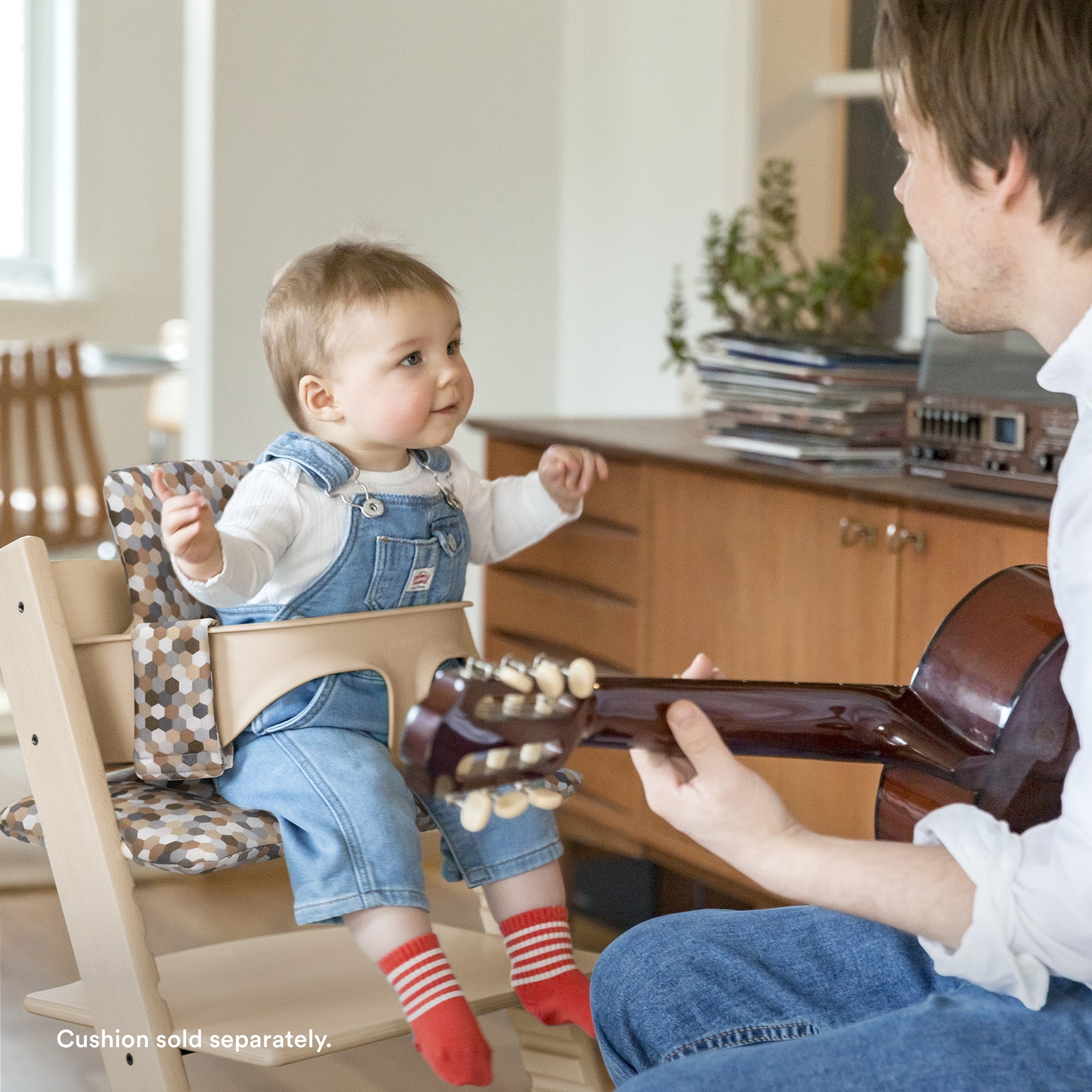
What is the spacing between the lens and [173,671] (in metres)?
1.36

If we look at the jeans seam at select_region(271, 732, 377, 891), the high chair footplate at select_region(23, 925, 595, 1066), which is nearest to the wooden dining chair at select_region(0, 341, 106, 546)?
the high chair footplate at select_region(23, 925, 595, 1066)

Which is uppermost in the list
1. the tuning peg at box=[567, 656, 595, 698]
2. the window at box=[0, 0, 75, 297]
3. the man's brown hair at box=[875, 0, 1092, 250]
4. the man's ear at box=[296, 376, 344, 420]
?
the window at box=[0, 0, 75, 297]

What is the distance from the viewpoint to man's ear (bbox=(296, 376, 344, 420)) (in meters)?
1.43

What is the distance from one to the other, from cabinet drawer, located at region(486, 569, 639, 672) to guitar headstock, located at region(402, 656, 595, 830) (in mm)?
1486

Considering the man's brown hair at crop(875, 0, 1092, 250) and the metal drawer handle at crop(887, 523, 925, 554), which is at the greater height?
the man's brown hair at crop(875, 0, 1092, 250)

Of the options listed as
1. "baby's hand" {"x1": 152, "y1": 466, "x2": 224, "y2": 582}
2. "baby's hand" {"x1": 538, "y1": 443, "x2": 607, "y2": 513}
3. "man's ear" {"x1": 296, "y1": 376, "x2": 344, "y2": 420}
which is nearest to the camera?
"baby's hand" {"x1": 152, "y1": 466, "x2": 224, "y2": 582}

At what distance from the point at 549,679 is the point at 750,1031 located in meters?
0.37

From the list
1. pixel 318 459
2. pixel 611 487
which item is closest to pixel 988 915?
pixel 318 459

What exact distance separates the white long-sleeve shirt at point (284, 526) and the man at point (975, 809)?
0.50m

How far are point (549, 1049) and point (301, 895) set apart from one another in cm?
31

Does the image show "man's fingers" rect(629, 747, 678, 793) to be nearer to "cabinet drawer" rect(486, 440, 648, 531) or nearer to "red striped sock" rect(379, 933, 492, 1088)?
"red striped sock" rect(379, 933, 492, 1088)

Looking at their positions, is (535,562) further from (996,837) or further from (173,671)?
(996,837)

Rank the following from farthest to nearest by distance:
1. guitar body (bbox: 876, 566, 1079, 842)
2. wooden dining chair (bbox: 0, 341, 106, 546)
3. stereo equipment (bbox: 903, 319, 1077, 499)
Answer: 1. wooden dining chair (bbox: 0, 341, 106, 546)
2. stereo equipment (bbox: 903, 319, 1077, 499)
3. guitar body (bbox: 876, 566, 1079, 842)

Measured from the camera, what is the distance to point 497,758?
87 cm
